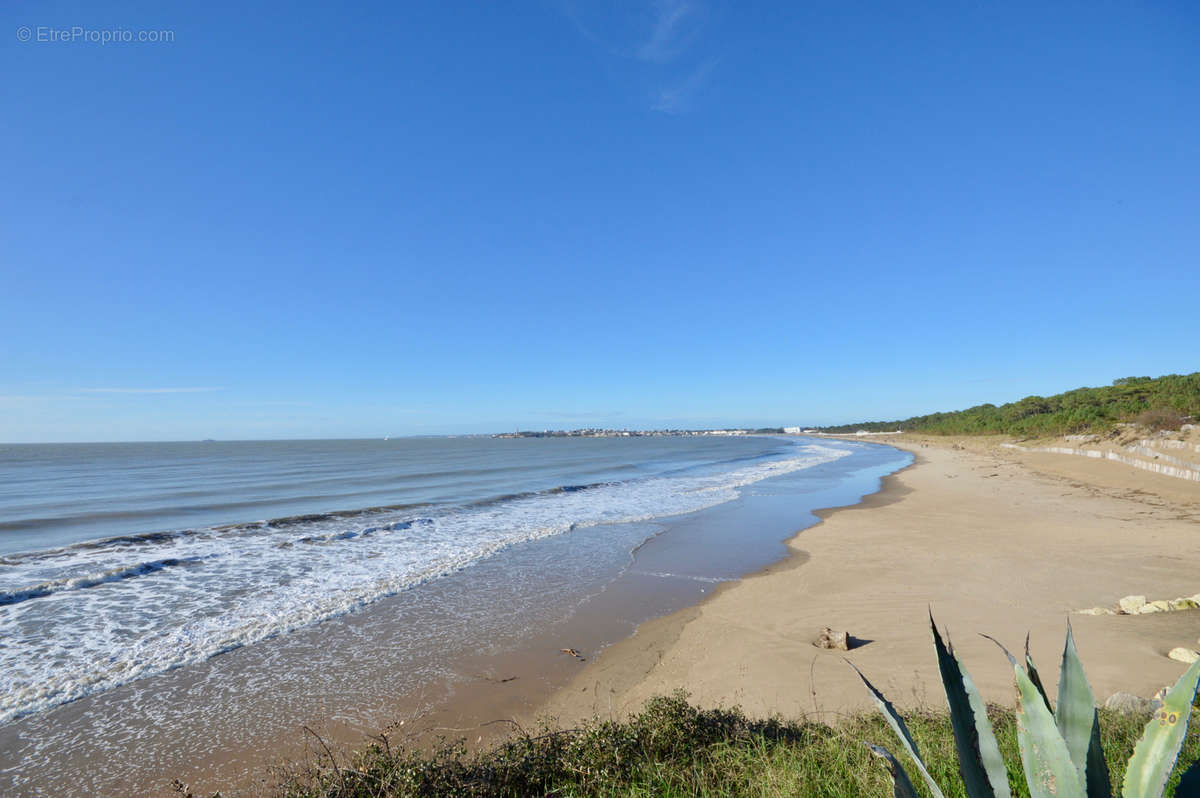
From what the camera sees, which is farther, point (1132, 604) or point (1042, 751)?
point (1132, 604)

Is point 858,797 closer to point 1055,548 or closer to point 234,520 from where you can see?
point 1055,548

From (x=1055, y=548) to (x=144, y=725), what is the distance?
15485 millimetres

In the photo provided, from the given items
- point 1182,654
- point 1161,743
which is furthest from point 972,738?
point 1182,654

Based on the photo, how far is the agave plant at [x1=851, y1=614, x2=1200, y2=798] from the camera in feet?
5.18

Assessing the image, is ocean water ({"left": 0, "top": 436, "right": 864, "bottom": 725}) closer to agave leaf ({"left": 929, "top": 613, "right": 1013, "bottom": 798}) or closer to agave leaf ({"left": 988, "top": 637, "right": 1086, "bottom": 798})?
agave leaf ({"left": 929, "top": 613, "right": 1013, "bottom": 798})

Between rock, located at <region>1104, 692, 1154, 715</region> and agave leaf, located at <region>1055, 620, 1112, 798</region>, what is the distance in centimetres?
400

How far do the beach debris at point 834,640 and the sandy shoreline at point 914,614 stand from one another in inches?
5.5

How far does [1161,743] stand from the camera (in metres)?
1.60

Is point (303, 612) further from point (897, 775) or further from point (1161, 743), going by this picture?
point (1161, 743)

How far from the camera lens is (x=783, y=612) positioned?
8.56 m

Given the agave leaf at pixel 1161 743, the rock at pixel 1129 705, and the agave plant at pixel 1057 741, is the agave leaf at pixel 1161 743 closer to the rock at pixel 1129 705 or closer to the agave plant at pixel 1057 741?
the agave plant at pixel 1057 741

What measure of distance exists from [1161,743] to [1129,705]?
4.31 meters

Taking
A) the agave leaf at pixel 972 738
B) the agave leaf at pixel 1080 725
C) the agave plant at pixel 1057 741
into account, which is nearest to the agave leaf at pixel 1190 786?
the agave plant at pixel 1057 741

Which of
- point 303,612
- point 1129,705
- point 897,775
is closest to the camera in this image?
point 897,775
